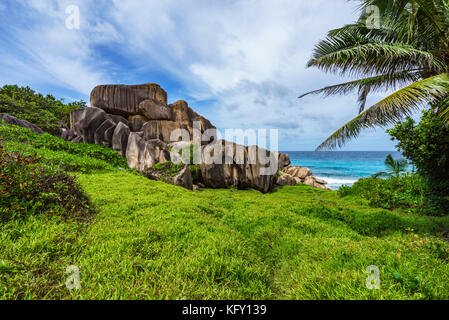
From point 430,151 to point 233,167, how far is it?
1025 centimetres

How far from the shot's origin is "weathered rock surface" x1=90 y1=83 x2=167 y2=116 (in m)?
22.3

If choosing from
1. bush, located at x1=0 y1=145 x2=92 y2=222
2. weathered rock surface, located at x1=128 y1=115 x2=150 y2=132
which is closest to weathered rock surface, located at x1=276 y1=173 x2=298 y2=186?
bush, located at x1=0 y1=145 x2=92 y2=222

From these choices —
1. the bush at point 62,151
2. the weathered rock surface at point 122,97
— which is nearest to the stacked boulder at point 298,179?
the bush at point 62,151

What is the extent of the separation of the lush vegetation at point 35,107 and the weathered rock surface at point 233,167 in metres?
25.2

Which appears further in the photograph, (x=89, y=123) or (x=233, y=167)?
(x=89, y=123)

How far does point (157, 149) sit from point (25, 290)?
14.1 meters

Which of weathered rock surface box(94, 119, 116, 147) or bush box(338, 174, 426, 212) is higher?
weathered rock surface box(94, 119, 116, 147)

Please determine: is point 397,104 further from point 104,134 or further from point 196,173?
point 104,134

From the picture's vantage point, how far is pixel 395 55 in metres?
6.58

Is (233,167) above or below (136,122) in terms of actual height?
below

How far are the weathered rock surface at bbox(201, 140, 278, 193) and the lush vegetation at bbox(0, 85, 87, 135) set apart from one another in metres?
25.2

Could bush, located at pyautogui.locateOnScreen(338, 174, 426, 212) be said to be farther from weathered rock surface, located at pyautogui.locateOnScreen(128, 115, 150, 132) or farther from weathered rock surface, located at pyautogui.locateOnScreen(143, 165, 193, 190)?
weathered rock surface, located at pyautogui.locateOnScreen(128, 115, 150, 132)

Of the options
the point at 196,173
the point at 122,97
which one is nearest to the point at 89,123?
the point at 122,97

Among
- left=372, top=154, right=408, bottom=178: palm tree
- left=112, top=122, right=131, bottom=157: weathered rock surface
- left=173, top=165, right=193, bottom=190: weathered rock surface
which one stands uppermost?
left=112, top=122, right=131, bottom=157: weathered rock surface
